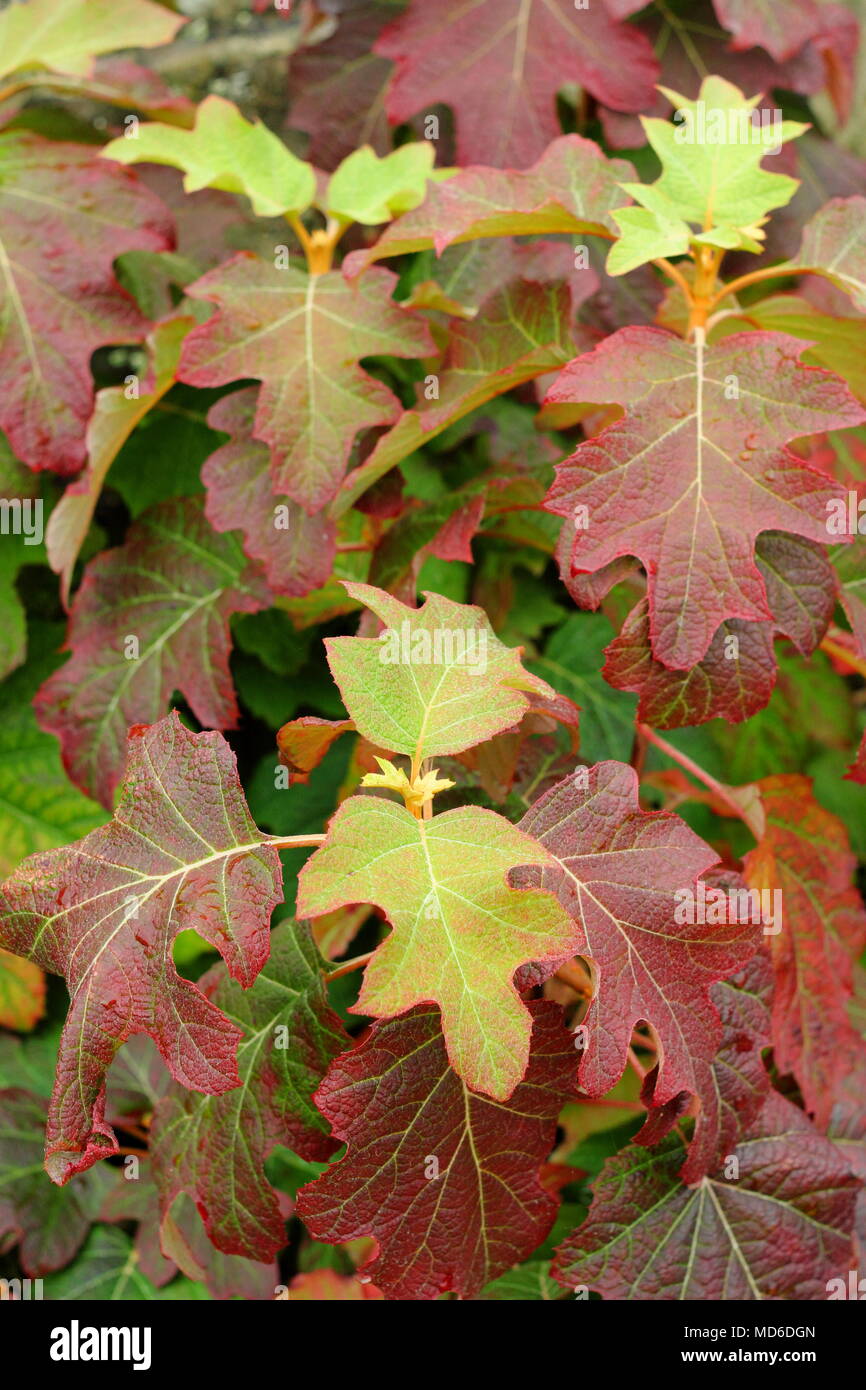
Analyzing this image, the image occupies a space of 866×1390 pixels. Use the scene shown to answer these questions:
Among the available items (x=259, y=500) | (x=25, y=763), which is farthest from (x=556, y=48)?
(x=25, y=763)

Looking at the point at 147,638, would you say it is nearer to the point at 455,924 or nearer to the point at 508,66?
the point at 455,924

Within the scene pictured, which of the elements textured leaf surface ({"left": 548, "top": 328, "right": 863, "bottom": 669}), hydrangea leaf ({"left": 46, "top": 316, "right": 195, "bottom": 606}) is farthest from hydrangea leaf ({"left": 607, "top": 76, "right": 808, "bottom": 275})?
hydrangea leaf ({"left": 46, "top": 316, "right": 195, "bottom": 606})

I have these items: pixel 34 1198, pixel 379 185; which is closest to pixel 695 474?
pixel 379 185

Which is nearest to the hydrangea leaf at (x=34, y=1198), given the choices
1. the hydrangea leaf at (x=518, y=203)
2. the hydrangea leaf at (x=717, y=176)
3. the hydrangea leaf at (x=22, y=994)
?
the hydrangea leaf at (x=22, y=994)

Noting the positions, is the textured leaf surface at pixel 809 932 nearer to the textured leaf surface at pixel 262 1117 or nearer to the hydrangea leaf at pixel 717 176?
the textured leaf surface at pixel 262 1117

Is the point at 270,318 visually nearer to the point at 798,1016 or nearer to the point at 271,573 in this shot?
the point at 271,573

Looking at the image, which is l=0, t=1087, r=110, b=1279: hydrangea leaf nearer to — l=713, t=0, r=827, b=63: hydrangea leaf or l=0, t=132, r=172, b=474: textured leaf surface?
l=0, t=132, r=172, b=474: textured leaf surface
